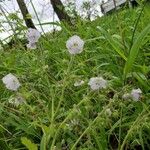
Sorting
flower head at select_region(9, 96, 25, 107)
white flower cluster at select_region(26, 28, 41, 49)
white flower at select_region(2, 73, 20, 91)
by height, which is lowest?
flower head at select_region(9, 96, 25, 107)

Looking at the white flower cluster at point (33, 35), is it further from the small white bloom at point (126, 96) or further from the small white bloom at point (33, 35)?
the small white bloom at point (126, 96)

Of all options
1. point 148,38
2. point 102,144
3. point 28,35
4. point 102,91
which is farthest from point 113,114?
point 148,38

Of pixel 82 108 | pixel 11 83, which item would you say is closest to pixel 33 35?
pixel 11 83

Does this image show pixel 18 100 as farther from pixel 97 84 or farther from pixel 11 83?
pixel 97 84

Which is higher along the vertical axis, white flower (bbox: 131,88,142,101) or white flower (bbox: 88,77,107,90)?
white flower (bbox: 88,77,107,90)

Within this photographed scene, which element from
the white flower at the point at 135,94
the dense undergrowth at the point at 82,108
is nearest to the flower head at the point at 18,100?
the dense undergrowth at the point at 82,108

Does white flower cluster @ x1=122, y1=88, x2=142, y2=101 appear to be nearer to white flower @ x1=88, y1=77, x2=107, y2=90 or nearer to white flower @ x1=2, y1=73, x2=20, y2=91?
white flower @ x1=88, y1=77, x2=107, y2=90

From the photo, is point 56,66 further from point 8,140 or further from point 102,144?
point 102,144

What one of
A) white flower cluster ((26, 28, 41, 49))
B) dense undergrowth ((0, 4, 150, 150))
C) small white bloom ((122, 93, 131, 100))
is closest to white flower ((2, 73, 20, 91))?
dense undergrowth ((0, 4, 150, 150))
